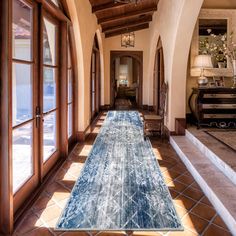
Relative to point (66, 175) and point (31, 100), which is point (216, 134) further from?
point (31, 100)

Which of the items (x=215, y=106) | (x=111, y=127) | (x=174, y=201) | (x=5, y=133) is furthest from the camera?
(x=111, y=127)

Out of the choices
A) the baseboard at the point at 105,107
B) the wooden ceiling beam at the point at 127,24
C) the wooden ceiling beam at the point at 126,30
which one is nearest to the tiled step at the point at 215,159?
the wooden ceiling beam at the point at 127,24

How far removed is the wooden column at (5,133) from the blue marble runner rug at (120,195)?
470mm

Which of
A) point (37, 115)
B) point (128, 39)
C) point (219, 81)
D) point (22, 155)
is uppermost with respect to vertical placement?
point (128, 39)

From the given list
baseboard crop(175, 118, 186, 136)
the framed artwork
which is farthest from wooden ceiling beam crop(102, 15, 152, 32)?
baseboard crop(175, 118, 186, 136)

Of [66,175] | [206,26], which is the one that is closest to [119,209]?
[66,175]

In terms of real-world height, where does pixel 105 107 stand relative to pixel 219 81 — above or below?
below

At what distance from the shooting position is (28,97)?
3330 millimetres

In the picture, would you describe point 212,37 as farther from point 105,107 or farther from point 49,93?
point 105,107

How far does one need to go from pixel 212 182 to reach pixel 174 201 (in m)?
0.60

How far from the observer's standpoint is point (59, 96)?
16.0 feet

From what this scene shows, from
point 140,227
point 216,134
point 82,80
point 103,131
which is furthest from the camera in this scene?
point 103,131

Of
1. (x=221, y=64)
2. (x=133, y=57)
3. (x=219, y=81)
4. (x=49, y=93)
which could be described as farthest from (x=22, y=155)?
(x=133, y=57)

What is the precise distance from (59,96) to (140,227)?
286 centimetres
